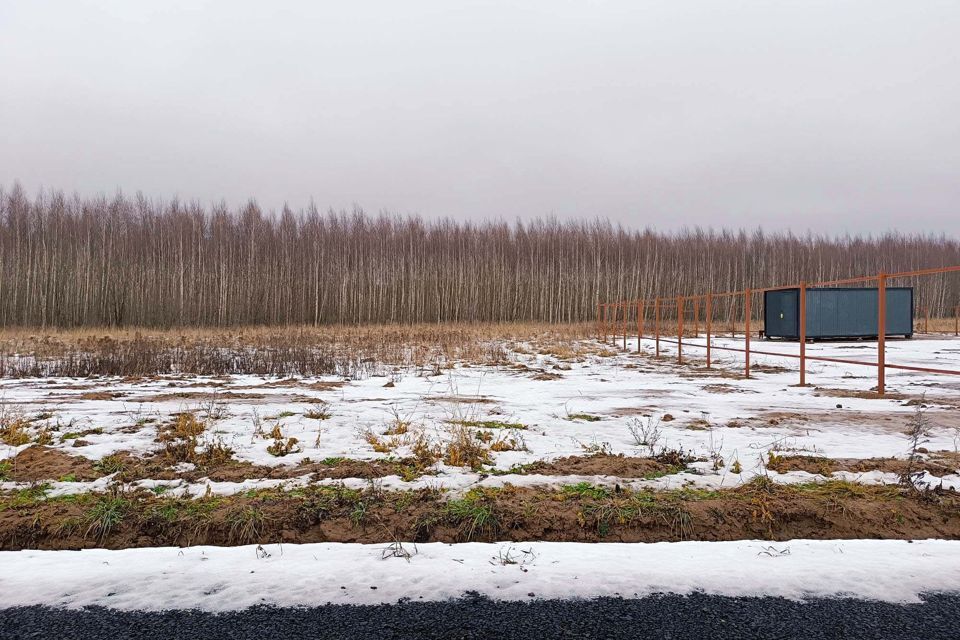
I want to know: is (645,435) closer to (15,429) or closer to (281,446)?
(281,446)

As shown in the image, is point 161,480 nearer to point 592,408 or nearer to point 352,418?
point 352,418

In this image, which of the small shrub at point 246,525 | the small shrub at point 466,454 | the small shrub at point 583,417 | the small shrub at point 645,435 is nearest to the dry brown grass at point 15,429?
the small shrub at point 246,525

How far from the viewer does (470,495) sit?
337 centimetres

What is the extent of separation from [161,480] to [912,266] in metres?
57.9

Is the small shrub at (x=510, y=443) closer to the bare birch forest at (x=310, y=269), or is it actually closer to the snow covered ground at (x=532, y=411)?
the snow covered ground at (x=532, y=411)

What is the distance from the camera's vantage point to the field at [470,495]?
231 cm

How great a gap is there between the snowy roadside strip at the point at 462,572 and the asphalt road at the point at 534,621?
7 centimetres

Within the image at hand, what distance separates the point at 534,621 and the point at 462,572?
1.61ft

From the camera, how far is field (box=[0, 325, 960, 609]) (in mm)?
2314

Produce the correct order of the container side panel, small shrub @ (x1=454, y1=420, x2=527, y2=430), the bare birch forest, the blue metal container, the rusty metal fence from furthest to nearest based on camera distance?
the bare birch forest
the container side panel
the blue metal container
the rusty metal fence
small shrub @ (x1=454, y1=420, x2=527, y2=430)

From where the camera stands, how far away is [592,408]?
657 cm

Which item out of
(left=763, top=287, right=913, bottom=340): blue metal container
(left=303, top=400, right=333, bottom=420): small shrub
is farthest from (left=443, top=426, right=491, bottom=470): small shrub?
(left=763, top=287, right=913, bottom=340): blue metal container

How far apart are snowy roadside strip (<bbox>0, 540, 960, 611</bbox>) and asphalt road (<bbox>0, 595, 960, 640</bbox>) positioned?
7 cm

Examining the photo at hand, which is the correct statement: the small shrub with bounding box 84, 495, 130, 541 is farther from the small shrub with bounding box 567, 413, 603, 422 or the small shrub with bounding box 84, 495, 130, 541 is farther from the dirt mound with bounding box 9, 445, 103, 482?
the small shrub with bounding box 567, 413, 603, 422
